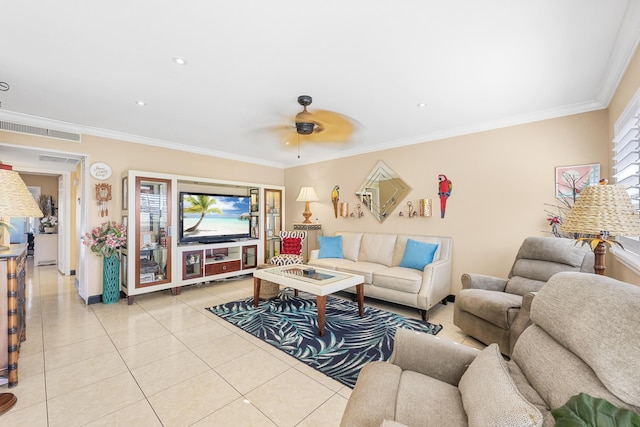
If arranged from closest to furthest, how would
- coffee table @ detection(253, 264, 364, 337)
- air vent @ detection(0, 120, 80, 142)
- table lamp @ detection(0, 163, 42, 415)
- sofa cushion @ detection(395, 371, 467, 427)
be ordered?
1. sofa cushion @ detection(395, 371, 467, 427)
2. table lamp @ detection(0, 163, 42, 415)
3. coffee table @ detection(253, 264, 364, 337)
4. air vent @ detection(0, 120, 80, 142)

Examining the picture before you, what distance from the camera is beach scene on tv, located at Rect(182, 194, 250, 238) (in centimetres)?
455

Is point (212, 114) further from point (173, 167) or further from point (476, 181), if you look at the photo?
point (476, 181)

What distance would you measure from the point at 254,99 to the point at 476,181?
2.98m

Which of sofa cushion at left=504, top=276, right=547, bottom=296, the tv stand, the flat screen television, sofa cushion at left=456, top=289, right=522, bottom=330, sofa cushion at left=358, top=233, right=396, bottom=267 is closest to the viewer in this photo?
sofa cushion at left=456, top=289, right=522, bottom=330

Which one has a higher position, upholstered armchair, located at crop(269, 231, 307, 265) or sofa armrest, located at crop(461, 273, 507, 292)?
upholstered armchair, located at crop(269, 231, 307, 265)

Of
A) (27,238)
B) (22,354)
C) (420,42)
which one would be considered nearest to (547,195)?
(420,42)

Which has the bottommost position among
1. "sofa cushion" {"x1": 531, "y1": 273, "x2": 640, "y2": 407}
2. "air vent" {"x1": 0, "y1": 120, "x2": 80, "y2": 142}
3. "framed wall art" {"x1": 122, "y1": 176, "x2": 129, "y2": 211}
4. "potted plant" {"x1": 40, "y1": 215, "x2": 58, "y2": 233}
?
"sofa cushion" {"x1": 531, "y1": 273, "x2": 640, "y2": 407}

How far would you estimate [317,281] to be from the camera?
10.1ft

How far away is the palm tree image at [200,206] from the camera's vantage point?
4562mm

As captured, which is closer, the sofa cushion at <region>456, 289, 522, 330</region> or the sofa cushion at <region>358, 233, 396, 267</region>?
the sofa cushion at <region>456, 289, 522, 330</region>

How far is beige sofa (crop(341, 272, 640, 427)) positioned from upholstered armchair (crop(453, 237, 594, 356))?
1098 mm

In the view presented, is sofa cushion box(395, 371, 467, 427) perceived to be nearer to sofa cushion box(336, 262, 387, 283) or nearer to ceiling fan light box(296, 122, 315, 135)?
sofa cushion box(336, 262, 387, 283)

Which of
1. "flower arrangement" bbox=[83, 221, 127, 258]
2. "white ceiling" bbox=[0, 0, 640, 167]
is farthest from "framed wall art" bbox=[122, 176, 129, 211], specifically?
"white ceiling" bbox=[0, 0, 640, 167]

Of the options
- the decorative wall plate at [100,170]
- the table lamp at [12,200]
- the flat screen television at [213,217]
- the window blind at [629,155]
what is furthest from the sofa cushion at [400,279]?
the decorative wall plate at [100,170]
